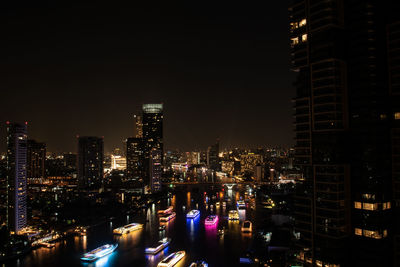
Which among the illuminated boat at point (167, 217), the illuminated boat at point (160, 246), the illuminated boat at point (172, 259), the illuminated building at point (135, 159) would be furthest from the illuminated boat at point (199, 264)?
the illuminated building at point (135, 159)

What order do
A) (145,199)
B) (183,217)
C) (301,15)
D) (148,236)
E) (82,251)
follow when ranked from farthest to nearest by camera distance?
(145,199), (183,217), (148,236), (82,251), (301,15)

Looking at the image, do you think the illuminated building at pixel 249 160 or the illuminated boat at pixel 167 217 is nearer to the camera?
the illuminated boat at pixel 167 217

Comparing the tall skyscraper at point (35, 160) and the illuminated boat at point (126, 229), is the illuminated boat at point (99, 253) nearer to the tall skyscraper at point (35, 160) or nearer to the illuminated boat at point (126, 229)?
the illuminated boat at point (126, 229)

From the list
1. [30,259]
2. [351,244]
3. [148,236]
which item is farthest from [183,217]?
[351,244]

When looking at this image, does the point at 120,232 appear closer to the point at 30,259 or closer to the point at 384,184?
the point at 30,259

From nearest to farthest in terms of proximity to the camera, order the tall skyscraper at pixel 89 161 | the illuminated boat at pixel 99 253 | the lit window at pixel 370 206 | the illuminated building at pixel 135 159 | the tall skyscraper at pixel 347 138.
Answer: the lit window at pixel 370 206 → the tall skyscraper at pixel 347 138 → the illuminated boat at pixel 99 253 → the tall skyscraper at pixel 89 161 → the illuminated building at pixel 135 159

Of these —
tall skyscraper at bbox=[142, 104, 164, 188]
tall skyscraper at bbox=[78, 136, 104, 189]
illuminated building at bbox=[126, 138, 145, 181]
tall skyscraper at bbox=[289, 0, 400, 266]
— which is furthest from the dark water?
tall skyscraper at bbox=[142, 104, 164, 188]
